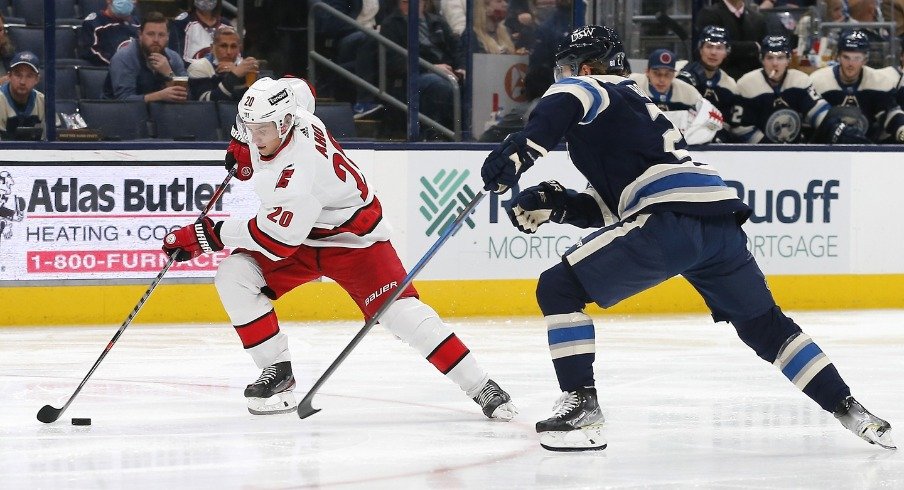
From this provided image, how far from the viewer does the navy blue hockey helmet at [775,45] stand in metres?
8.00

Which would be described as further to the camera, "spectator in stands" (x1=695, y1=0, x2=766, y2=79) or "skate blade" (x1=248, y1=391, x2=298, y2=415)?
"spectator in stands" (x1=695, y1=0, x2=766, y2=79)

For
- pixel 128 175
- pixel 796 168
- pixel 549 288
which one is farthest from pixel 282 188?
pixel 796 168

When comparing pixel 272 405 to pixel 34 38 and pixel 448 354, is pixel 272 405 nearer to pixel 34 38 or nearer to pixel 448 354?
pixel 448 354

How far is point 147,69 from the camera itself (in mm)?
7203

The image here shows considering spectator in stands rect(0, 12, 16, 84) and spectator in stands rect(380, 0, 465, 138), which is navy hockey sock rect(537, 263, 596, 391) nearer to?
spectator in stands rect(380, 0, 465, 138)

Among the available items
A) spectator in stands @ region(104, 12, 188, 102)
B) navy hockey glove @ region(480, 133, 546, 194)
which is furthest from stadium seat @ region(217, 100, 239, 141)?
navy hockey glove @ region(480, 133, 546, 194)

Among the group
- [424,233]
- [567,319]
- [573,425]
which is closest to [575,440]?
[573,425]

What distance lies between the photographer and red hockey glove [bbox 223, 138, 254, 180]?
4793 millimetres

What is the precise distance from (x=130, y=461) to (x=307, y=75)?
151 inches

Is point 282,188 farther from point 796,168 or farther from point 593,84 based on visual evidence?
point 796,168

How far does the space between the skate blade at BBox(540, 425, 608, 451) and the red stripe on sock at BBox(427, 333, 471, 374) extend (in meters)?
0.55

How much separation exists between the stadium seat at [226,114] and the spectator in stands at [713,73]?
237cm

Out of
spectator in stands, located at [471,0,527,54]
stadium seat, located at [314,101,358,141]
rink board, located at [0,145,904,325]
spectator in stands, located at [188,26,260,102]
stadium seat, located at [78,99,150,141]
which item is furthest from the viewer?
spectator in stands, located at [471,0,527,54]

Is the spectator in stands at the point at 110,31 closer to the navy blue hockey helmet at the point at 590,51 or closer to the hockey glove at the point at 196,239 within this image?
the hockey glove at the point at 196,239
